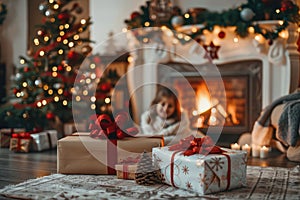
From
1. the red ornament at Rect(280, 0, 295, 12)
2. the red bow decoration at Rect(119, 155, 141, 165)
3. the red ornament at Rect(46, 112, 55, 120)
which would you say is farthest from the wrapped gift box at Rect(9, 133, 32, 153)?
the red ornament at Rect(280, 0, 295, 12)

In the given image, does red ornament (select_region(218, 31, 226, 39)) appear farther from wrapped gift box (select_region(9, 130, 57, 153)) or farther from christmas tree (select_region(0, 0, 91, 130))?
wrapped gift box (select_region(9, 130, 57, 153))

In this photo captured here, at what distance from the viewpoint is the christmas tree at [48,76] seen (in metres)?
4.52

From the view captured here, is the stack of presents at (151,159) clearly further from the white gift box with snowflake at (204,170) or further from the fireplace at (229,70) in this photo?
the fireplace at (229,70)

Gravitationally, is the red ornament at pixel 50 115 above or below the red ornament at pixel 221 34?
below

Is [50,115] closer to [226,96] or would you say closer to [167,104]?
[167,104]

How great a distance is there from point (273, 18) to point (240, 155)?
2200 mm

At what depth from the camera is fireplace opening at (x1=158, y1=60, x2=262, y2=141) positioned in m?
4.38

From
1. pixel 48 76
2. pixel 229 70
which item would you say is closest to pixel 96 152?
pixel 48 76

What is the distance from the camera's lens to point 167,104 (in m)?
4.19

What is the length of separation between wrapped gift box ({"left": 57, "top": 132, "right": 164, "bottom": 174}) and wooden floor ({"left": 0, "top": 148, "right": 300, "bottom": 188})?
0.25 meters

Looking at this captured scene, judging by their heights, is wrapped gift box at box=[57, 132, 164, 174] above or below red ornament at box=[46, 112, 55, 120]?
below

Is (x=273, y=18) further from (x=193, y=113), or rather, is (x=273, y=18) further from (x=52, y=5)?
(x=52, y=5)

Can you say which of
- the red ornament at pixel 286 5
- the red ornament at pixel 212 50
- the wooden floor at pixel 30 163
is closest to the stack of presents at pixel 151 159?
the wooden floor at pixel 30 163

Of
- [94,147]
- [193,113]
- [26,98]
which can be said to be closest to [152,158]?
[94,147]
